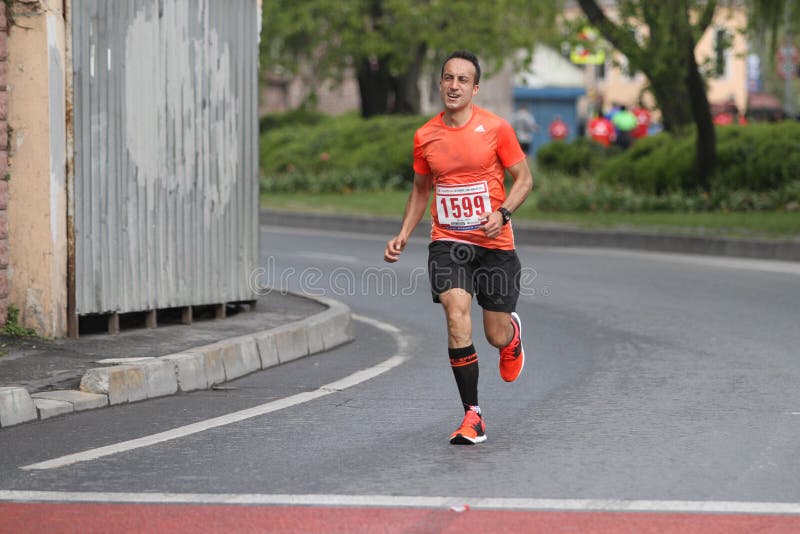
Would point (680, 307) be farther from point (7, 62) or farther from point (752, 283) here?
point (7, 62)

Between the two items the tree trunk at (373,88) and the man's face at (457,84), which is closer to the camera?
the man's face at (457,84)

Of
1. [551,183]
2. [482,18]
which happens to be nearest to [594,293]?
[551,183]

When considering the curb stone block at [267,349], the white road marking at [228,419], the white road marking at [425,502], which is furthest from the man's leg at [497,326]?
the curb stone block at [267,349]

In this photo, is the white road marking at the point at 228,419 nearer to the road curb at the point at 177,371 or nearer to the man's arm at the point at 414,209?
the road curb at the point at 177,371

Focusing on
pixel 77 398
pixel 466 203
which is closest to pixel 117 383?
pixel 77 398

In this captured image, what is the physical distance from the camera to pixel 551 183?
88.1ft

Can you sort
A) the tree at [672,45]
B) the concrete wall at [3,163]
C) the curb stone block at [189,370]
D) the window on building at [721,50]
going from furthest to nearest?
1. the window on building at [721,50]
2. the tree at [672,45]
3. the concrete wall at [3,163]
4. the curb stone block at [189,370]

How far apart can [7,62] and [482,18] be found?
29.3 meters

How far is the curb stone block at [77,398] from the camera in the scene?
8523 millimetres

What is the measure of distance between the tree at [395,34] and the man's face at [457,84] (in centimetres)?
2865

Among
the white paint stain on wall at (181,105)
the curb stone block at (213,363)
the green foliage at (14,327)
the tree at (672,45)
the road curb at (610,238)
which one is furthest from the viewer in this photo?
the tree at (672,45)

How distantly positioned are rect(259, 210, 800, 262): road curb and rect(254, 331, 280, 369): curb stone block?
9195mm

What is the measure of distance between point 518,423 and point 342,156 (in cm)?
2702

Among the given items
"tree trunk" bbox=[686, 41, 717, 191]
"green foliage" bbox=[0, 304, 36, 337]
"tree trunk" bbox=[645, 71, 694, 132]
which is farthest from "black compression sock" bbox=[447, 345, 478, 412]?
"tree trunk" bbox=[645, 71, 694, 132]
